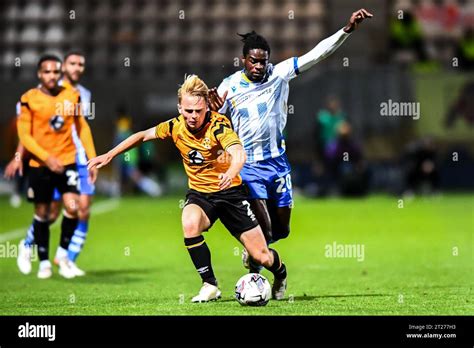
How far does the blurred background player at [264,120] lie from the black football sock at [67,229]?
296 cm

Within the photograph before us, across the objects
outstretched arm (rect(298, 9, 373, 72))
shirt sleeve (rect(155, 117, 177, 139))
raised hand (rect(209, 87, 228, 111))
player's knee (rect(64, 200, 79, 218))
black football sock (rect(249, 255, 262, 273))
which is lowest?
black football sock (rect(249, 255, 262, 273))

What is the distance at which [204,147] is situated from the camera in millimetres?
9438

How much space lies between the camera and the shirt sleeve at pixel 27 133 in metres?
11.9

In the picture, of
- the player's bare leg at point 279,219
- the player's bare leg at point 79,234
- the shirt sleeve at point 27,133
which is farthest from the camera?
the player's bare leg at point 79,234

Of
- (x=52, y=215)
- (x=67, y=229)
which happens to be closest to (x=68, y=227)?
(x=67, y=229)

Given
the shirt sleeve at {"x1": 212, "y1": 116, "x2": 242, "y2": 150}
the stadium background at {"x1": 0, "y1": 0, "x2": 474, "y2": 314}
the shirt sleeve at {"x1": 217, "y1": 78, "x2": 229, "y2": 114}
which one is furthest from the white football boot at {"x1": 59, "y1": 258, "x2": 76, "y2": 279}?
the stadium background at {"x1": 0, "y1": 0, "x2": 474, "y2": 314}

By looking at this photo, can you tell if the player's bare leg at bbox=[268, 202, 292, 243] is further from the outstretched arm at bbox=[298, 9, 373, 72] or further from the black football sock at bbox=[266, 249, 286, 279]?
the outstretched arm at bbox=[298, 9, 373, 72]

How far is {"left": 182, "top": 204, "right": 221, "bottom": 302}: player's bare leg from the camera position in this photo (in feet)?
31.0

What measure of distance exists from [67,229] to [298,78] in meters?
17.2

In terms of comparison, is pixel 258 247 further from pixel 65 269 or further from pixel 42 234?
pixel 42 234

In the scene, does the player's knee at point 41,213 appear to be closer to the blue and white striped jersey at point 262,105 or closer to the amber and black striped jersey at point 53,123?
the amber and black striped jersey at point 53,123

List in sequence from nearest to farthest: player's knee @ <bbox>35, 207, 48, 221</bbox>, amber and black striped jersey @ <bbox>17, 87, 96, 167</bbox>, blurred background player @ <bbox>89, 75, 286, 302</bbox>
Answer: blurred background player @ <bbox>89, 75, 286, 302</bbox>, amber and black striped jersey @ <bbox>17, 87, 96, 167</bbox>, player's knee @ <bbox>35, 207, 48, 221</bbox>

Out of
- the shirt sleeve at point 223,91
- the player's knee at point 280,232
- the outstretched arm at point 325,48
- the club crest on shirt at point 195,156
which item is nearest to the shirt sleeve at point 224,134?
the club crest on shirt at point 195,156

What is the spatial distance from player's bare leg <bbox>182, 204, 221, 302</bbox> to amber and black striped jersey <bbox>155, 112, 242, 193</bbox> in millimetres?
214
